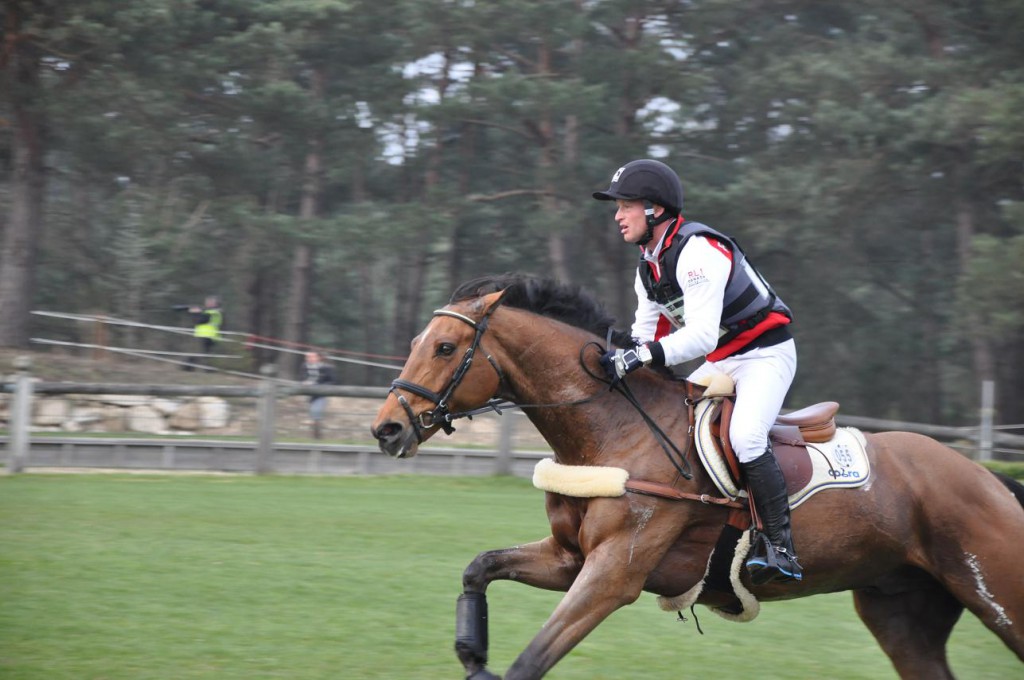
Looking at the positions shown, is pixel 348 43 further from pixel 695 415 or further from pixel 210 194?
pixel 695 415

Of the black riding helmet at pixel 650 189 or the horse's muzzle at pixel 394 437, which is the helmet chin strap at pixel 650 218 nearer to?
the black riding helmet at pixel 650 189

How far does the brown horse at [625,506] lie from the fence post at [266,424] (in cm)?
1205

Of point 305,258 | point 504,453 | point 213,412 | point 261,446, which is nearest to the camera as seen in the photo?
point 261,446

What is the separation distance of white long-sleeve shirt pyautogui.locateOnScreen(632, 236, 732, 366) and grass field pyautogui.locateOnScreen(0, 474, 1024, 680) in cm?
226

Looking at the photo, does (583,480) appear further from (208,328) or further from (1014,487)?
(208,328)

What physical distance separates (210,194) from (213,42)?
15.5ft

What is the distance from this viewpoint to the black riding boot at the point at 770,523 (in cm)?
513

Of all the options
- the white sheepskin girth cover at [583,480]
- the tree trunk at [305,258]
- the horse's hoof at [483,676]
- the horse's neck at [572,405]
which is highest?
the horse's neck at [572,405]

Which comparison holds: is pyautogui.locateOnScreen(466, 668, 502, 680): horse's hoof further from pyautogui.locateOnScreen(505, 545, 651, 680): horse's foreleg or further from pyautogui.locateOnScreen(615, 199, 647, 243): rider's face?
pyautogui.locateOnScreen(615, 199, 647, 243): rider's face

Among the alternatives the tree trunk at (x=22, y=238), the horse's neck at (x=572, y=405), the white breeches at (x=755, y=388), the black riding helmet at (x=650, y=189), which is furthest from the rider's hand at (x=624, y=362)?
the tree trunk at (x=22, y=238)

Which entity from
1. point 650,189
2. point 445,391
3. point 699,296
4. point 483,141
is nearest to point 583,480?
point 445,391

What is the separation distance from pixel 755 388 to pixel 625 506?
85cm

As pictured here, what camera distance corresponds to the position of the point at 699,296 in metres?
5.14

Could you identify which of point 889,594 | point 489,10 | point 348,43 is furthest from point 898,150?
point 889,594
